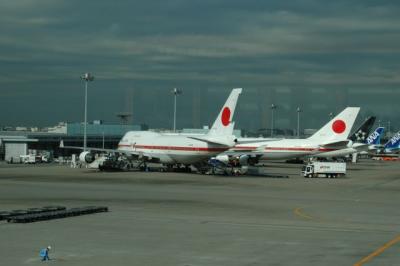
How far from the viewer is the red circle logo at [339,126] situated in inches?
3696

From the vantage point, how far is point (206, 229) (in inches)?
1065

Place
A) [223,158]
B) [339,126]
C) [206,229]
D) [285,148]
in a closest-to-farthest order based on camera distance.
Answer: [206,229]
[223,158]
[339,126]
[285,148]

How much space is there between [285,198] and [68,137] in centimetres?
11520

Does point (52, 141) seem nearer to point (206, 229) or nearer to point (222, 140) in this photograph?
point (222, 140)

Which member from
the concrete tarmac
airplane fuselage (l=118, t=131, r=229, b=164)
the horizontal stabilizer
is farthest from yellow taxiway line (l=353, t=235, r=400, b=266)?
airplane fuselage (l=118, t=131, r=229, b=164)

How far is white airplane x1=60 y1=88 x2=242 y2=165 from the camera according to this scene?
72.7 metres

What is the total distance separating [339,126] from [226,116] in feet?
88.0

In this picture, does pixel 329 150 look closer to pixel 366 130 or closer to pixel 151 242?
pixel 366 130

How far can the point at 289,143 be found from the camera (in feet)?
329

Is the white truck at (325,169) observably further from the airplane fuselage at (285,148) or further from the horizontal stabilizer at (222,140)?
the airplane fuselage at (285,148)

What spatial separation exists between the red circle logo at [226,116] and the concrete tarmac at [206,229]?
25453 millimetres

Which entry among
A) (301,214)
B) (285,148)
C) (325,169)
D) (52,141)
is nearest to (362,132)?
(285,148)

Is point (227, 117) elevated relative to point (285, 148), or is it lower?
elevated

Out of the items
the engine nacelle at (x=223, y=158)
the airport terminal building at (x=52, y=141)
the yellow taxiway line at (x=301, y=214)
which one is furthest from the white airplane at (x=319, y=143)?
the yellow taxiway line at (x=301, y=214)
